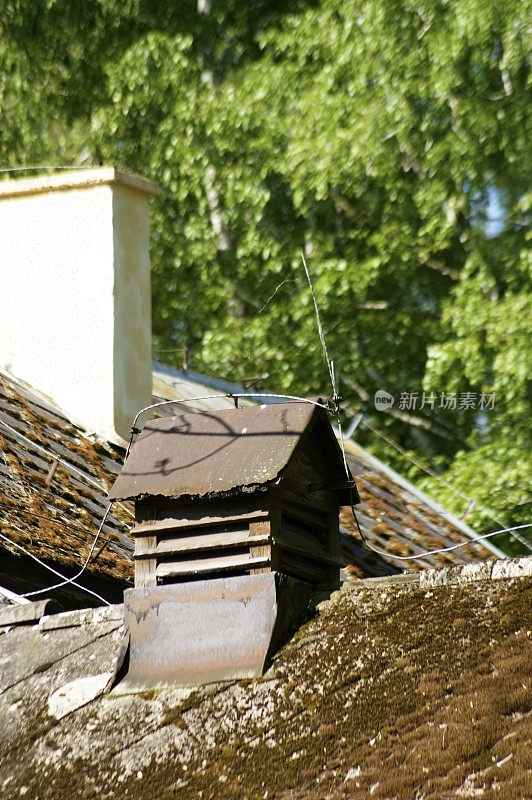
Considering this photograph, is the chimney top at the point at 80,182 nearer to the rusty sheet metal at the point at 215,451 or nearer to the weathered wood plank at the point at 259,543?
the rusty sheet metal at the point at 215,451

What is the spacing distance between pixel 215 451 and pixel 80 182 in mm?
4229

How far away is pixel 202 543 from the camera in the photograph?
15.1 feet

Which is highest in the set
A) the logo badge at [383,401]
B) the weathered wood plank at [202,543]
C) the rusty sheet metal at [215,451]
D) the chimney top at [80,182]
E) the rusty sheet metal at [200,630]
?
the chimney top at [80,182]

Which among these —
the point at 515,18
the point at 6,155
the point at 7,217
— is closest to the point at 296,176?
the point at 515,18

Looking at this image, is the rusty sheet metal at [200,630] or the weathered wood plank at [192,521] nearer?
the rusty sheet metal at [200,630]

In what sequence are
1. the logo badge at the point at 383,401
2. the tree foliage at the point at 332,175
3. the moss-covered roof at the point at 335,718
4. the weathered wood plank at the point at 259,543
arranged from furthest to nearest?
the logo badge at the point at 383,401 → the tree foliage at the point at 332,175 → the weathered wood plank at the point at 259,543 → the moss-covered roof at the point at 335,718

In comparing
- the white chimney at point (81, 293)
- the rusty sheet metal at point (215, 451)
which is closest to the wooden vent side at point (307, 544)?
the rusty sheet metal at point (215, 451)

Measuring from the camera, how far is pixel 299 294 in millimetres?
18047

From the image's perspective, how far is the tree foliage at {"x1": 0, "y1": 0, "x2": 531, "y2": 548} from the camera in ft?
53.0

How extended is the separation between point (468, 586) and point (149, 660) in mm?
1092

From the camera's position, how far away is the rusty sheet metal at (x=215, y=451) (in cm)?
462

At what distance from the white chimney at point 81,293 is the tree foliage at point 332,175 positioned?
7080mm

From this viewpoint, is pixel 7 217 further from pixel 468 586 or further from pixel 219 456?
pixel 468 586

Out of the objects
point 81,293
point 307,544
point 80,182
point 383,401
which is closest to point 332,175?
point 383,401
